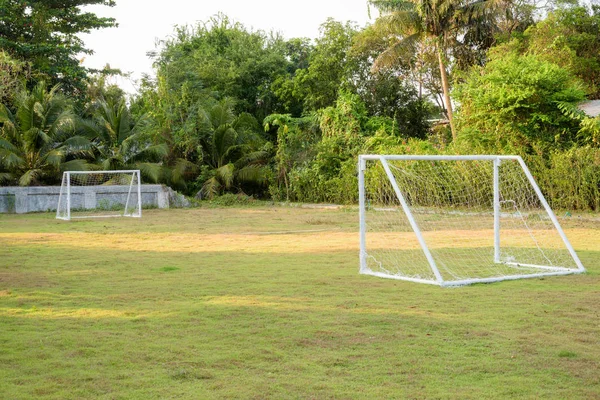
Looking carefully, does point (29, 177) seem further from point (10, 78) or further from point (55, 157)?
point (10, 78)

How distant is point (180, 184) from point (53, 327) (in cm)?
2374

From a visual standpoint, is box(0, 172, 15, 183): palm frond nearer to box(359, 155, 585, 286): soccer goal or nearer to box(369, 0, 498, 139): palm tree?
box(359, 155, 585, 286): soccer goal

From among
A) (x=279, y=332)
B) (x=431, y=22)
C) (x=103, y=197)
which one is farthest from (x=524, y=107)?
(x=279, y=332)

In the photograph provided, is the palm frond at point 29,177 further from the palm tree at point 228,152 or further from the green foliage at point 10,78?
the palm tree at point 228,152

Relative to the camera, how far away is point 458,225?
17.5 meters

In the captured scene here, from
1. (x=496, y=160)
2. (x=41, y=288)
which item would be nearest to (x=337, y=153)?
(x=496, y=160)

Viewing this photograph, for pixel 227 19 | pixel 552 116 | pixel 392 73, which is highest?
pixel 227 19

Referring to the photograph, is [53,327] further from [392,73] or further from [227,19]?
[227,19]

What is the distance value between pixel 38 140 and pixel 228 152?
23.6 ft

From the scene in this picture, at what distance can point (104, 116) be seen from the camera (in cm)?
2884

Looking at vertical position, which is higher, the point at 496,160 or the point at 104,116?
the point at 104,116

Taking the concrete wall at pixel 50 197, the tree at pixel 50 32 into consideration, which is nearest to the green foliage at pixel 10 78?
the tree at pixel 50 32

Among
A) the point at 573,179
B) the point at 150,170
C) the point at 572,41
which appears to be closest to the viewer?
the point at 573,179

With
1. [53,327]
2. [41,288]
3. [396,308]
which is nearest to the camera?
[53,327]
